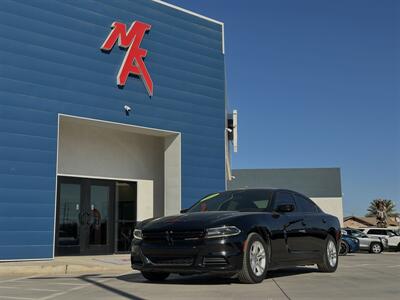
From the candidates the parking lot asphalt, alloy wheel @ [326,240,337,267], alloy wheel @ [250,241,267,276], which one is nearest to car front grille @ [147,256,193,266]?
the parking lot asphalt

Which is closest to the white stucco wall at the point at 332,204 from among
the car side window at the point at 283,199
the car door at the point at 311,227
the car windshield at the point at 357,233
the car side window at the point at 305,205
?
the car windshield at the point at 357,233

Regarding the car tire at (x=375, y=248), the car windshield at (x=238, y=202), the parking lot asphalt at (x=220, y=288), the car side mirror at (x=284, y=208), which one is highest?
the car windshield at (x=238, y=202)

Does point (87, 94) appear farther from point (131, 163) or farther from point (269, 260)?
point (269, 260)

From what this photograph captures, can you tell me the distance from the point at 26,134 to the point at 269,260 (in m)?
8.56

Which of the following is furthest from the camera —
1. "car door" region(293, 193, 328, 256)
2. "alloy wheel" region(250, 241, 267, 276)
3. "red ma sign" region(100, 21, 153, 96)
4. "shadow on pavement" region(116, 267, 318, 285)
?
"red ma sign" region(100, 21, 153, 96)

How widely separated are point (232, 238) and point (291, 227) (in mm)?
1727

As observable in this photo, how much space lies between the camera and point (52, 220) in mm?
14578

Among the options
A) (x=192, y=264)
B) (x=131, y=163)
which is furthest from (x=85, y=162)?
(x=192, y=264)

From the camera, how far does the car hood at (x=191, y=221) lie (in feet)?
25.0

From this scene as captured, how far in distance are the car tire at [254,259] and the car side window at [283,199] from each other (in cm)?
90

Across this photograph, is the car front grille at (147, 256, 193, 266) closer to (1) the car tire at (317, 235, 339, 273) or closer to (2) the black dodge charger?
(2) the black dodge charger

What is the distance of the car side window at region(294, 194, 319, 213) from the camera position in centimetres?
977

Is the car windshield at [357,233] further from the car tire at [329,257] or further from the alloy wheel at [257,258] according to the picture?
the alloy wheel at [257,258]

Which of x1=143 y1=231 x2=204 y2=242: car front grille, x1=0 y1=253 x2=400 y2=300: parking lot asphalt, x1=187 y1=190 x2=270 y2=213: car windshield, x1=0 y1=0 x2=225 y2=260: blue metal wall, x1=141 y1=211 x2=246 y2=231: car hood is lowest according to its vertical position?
x1=0 y1=253 x2=400 y2=300: parking lot asphalt
